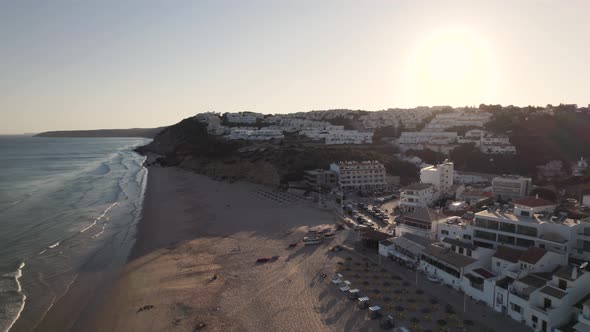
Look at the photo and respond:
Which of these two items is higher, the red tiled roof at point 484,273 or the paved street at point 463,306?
the red tiled roof at point 484,273

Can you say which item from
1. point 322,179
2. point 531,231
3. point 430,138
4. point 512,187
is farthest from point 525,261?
point 430,138

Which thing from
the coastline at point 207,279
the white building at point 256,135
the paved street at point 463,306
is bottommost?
the coastline at point 207,279

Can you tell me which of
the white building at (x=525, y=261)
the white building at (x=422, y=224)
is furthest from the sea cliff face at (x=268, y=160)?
the white building at (x=525, y=261)

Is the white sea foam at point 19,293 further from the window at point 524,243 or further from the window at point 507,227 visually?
the window at point 524,243

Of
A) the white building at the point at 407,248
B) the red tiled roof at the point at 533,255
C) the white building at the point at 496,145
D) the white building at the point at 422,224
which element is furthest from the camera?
the white building at the point at 496,145

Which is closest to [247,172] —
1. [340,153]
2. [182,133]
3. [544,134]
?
[340,153]

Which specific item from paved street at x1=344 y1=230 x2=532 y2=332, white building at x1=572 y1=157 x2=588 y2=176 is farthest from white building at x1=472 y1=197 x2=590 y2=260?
white building at x1=572 y1=157 x2=588 y2=176
